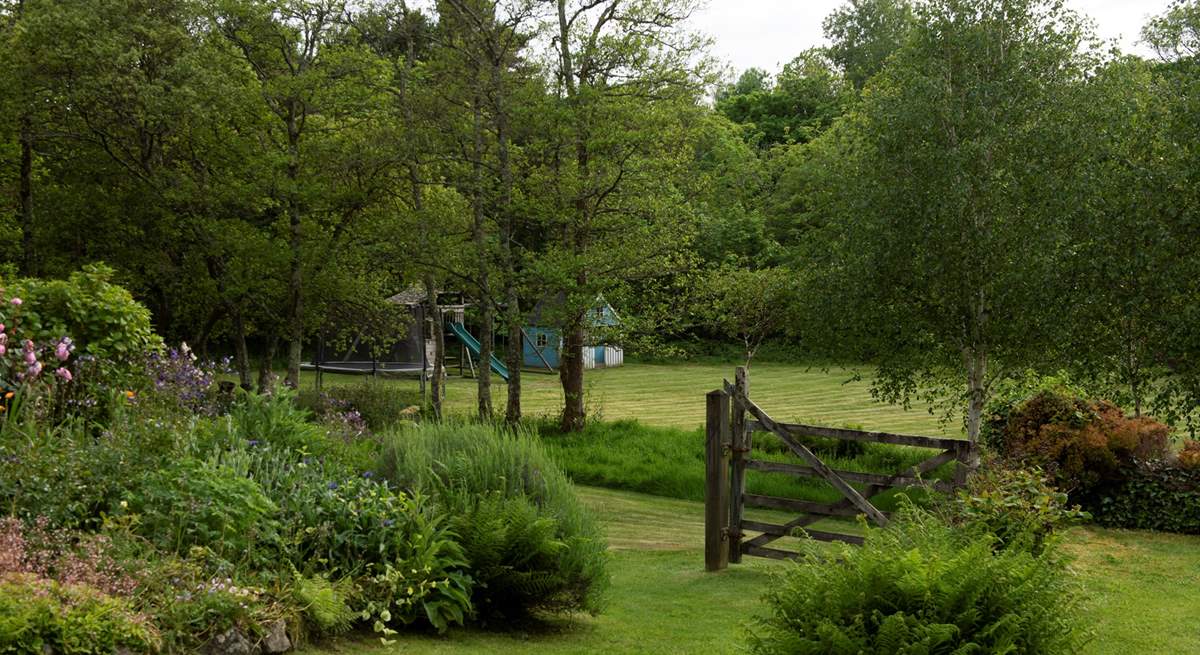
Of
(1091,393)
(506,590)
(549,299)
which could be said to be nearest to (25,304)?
(506,590)

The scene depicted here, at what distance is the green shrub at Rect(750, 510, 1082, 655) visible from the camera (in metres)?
4.71

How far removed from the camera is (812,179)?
38.1 metres

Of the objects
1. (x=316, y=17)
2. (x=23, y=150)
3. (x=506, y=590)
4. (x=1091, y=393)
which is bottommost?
(x=506, y=590)

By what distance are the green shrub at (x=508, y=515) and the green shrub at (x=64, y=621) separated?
2.35m

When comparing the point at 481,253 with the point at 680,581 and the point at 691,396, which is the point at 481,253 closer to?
the point at 680,581

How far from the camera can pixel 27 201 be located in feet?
71.2

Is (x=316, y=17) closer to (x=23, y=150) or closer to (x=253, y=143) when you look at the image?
(x=253, y=143)

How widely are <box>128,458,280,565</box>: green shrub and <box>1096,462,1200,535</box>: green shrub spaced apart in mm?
11252

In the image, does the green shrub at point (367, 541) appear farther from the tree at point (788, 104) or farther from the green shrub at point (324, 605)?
the tree at point (788, 104)

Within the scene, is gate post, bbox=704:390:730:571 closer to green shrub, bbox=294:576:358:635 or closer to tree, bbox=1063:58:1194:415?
green shrub, bbox=294:576:358:635

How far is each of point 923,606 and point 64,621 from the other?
3.83m

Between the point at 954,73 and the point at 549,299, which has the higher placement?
the point at 954,73

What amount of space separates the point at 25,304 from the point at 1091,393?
12.8 meters

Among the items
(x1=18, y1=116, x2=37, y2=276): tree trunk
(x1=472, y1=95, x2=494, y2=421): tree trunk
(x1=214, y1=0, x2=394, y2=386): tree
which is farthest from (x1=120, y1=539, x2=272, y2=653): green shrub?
(x1=18, y1=116, x2=37, y2=276): tree trunk
